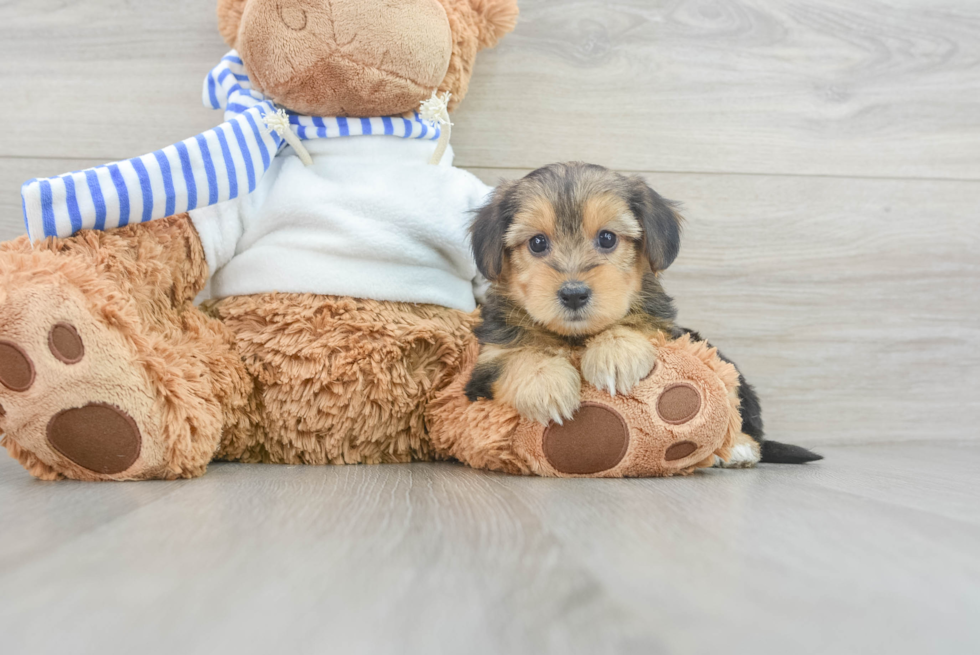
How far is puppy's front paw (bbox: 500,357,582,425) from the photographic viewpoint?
1.29 m

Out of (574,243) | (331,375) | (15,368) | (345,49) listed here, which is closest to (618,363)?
(574,243)

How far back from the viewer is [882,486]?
135 centimetres

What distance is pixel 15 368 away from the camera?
113 centimetres

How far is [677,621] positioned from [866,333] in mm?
1869

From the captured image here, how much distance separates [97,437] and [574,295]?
35.2 inches

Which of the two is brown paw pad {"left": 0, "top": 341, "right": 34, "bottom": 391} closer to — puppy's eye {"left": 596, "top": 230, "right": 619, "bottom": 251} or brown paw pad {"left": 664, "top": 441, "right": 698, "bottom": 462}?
puppy's eye {"left": 596, "top": 230, "right": 619, "bottom": 251}

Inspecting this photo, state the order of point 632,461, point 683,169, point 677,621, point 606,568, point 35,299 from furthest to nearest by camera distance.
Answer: point 683,169
point 632,461
point 35,299
point 606,568
point 677,621

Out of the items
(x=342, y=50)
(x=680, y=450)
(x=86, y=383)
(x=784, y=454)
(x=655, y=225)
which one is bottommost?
(x=784, y=454)

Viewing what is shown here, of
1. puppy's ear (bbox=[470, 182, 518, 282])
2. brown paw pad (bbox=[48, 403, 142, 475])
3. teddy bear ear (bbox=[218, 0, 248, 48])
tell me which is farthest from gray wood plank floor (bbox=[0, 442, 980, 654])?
teddy bear ear (bbox=[218, 0, 248, 48])

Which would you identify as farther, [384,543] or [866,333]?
[866,333]

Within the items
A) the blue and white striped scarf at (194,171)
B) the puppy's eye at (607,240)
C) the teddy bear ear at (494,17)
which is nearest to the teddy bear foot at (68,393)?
the blue and white striped scarf at (194,171)

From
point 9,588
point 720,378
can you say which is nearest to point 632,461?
point 720,378

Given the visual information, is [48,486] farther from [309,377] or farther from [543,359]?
[543,359]

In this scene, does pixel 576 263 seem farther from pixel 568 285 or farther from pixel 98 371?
pixel 98 371
